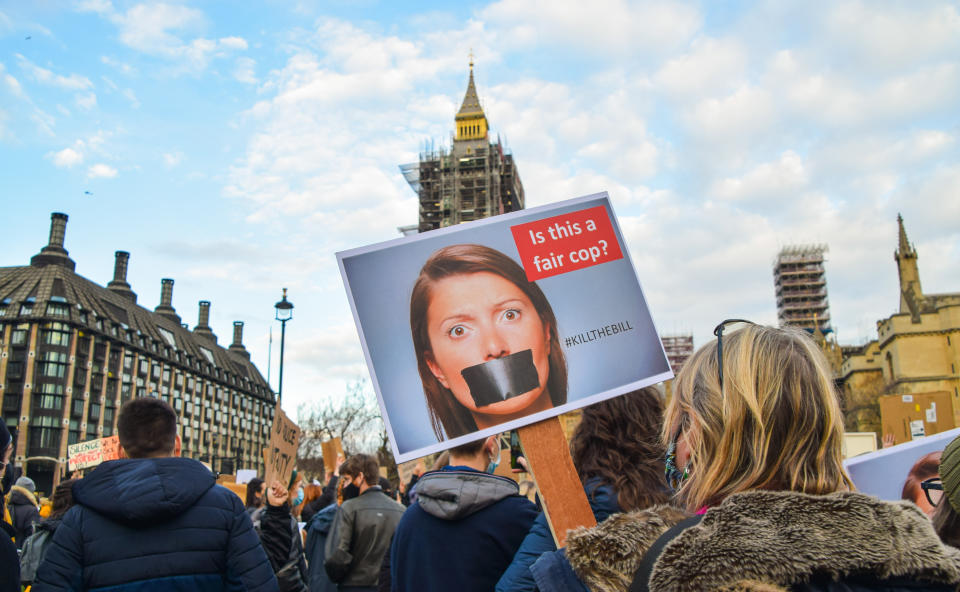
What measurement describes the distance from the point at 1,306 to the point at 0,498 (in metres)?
79.8

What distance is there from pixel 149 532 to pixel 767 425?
8.38 ft

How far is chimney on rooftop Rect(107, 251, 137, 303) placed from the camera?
103812mm

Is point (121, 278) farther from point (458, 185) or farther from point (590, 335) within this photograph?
point (590, 335)

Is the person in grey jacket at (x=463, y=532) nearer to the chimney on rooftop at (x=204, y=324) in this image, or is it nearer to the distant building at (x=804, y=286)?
the distant building at (x=804, y=286)

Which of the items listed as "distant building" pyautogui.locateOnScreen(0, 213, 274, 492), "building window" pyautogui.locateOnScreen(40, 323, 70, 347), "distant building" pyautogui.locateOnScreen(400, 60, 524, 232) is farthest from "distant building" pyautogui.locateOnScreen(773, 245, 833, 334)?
"building window" pyautogui.locateOnScreen(40, 323, 70, 347)

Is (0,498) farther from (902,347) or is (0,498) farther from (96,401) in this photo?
(96,401)

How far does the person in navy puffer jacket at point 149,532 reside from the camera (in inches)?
114

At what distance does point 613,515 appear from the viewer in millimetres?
1575

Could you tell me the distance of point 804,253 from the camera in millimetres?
111125

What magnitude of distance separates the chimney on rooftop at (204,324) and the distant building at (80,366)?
21906mm

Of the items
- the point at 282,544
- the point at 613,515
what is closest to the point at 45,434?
the point at 282,544

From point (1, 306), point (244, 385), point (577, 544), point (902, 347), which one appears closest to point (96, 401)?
point (1, 306)

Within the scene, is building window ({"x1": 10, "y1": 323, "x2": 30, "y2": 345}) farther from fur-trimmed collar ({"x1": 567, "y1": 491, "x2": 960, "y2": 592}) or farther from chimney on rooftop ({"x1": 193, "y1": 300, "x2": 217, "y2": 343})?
fur-trimmed collar ({"x1": 567, "y1": 491, "x2": 960, "y2": 592})

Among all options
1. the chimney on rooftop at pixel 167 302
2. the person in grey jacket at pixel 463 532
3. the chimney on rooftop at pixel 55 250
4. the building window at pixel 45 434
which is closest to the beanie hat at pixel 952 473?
the person in grey jacket at pixel 463 532
